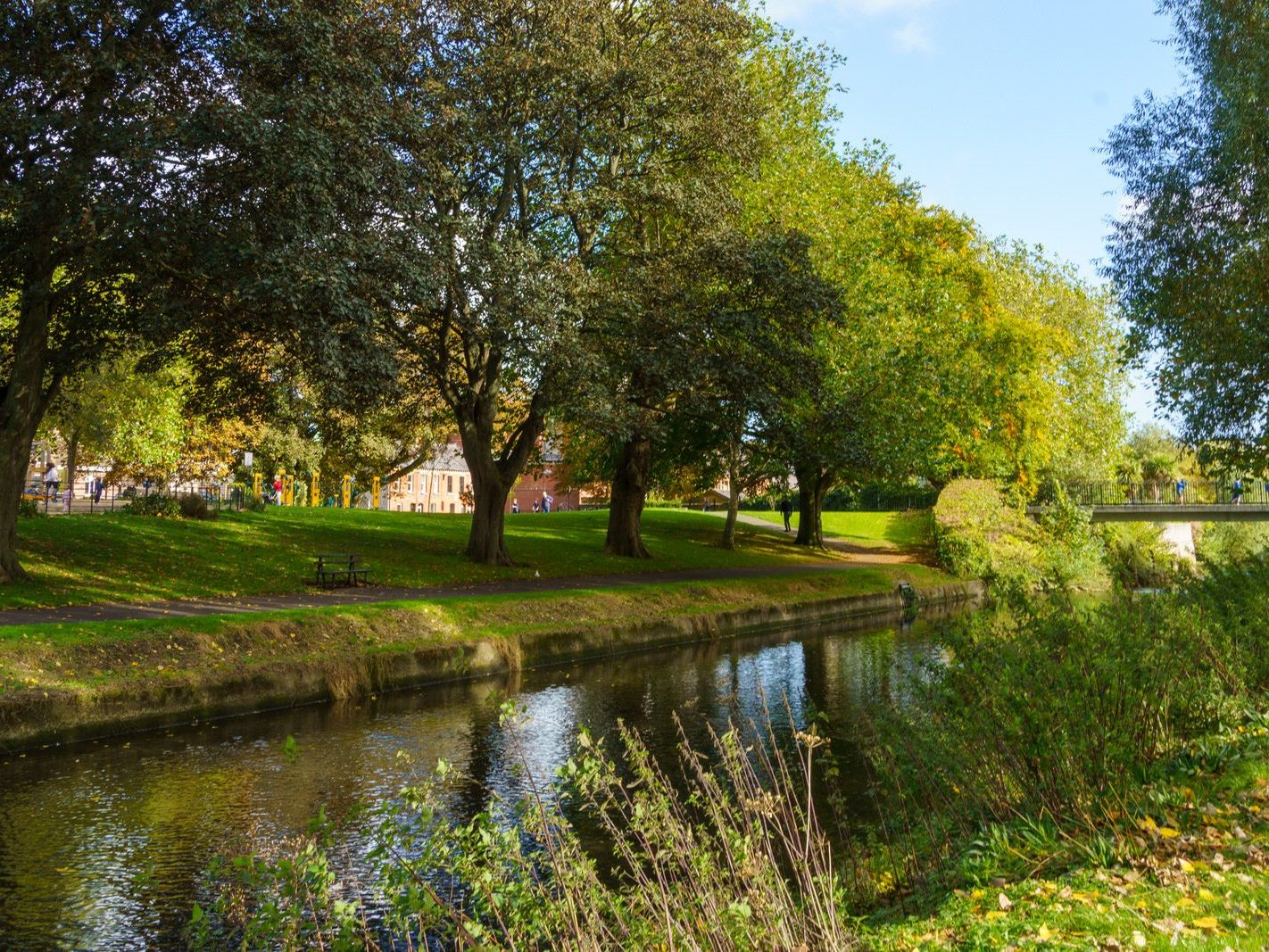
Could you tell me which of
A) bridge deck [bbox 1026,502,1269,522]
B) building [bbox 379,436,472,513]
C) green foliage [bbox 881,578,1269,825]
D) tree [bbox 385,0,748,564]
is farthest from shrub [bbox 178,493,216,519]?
building [bbox 379,436,472,513]

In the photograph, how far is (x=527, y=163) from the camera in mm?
28188

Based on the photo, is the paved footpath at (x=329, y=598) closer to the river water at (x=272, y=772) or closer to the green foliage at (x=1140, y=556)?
the river water at (x=272, y=772)

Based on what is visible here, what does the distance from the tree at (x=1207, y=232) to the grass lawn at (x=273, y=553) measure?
644 inches

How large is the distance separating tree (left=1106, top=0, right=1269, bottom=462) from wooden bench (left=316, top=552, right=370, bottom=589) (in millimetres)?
18214

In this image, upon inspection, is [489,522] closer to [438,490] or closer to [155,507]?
[155,507]

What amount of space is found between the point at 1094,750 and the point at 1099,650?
53.8 inches

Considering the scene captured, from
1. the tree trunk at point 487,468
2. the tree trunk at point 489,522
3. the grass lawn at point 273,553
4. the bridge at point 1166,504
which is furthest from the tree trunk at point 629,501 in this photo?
the bridge at point 1166,504

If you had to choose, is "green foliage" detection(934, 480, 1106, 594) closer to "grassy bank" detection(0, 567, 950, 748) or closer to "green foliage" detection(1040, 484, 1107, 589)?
"green foliage" detection(1040, 484, 1107, 589)

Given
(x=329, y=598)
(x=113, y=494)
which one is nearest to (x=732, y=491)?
(x=329, y=598)

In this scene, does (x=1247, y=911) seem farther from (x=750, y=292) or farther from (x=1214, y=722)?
(x=750, y=292)

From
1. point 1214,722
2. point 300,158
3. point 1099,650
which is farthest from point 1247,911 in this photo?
point 300,158

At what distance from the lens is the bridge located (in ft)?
153

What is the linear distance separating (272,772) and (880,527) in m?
52.9

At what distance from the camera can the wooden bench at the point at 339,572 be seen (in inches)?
986
